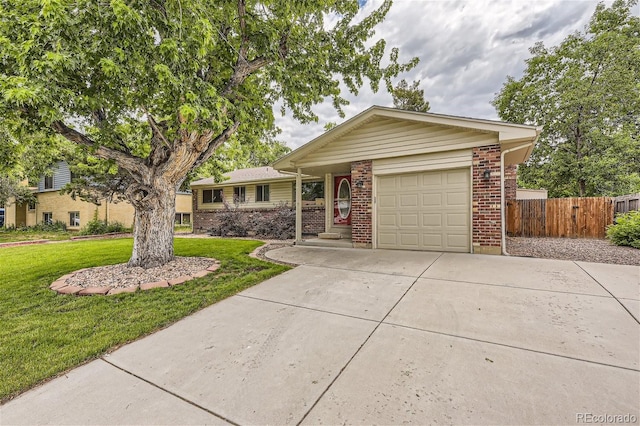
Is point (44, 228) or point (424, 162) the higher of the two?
point (424, 162)

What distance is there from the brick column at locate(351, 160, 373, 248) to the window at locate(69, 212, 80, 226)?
18.9 metres

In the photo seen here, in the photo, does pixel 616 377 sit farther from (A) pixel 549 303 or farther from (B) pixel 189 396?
(B) pixel 189 396

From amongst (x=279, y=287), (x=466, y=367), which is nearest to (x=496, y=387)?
(x=466, y=367)

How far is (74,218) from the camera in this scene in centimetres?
1703

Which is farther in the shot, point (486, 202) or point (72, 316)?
point (486, 202)

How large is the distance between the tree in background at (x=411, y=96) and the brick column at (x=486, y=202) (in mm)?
16475

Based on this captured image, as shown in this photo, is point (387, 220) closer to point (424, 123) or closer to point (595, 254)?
point (424, 123)

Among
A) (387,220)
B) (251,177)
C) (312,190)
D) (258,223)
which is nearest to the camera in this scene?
(387,220)

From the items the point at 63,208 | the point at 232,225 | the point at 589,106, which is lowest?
the point at 232,225

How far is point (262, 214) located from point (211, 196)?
4274 millimetres

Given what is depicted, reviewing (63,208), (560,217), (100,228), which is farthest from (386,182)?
(63,208)

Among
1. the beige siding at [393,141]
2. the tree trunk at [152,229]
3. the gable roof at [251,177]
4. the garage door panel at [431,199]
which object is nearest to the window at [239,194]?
the gable roof at [251,177]

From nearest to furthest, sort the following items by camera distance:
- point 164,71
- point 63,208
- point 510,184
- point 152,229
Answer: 1. point 164,71
2. point 152,229
3. point 510,184
4. point 63,208

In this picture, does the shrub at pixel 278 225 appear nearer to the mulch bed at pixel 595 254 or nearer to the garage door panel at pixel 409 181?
the garage door panel at pixel 409 181
